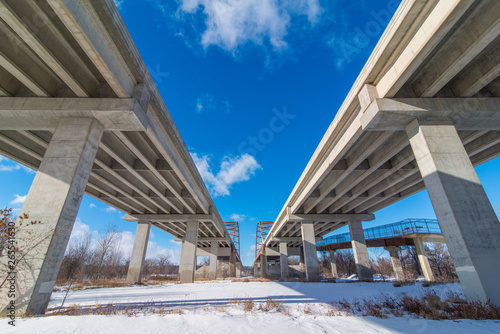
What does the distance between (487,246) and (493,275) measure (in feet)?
2.41

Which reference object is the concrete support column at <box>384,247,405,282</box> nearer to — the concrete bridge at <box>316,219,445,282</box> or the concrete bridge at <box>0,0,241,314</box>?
the concrete bridge at <box>316,219,445,282</box>

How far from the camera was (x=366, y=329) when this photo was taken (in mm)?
3996

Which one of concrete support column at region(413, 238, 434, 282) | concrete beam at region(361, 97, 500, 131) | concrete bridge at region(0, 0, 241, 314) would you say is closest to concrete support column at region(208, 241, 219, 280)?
concrete support column at region(413, 238, 434, 282)

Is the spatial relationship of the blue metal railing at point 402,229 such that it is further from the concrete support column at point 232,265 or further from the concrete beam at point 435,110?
the concrete support column at point 232,265

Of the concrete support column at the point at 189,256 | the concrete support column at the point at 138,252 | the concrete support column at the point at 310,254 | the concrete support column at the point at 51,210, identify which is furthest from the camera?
the concrete support column at the point at 138,252

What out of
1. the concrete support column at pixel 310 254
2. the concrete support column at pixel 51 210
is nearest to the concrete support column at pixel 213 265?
the concrete support column at pixel 310 254

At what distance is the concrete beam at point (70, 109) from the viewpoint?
24.2 feet

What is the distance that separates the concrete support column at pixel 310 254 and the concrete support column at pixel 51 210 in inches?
769

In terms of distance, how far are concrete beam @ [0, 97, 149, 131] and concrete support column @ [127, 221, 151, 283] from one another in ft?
59.1

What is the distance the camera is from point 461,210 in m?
6.34

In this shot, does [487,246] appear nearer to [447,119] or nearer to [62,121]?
[447,119]

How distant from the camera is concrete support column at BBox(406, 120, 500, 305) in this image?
18.7 feet

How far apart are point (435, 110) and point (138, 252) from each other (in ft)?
83.9

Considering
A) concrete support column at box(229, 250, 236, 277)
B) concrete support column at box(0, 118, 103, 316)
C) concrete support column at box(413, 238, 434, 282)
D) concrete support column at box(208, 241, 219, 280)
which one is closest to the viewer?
concrete support column at box(0, 118, 103, 316)
